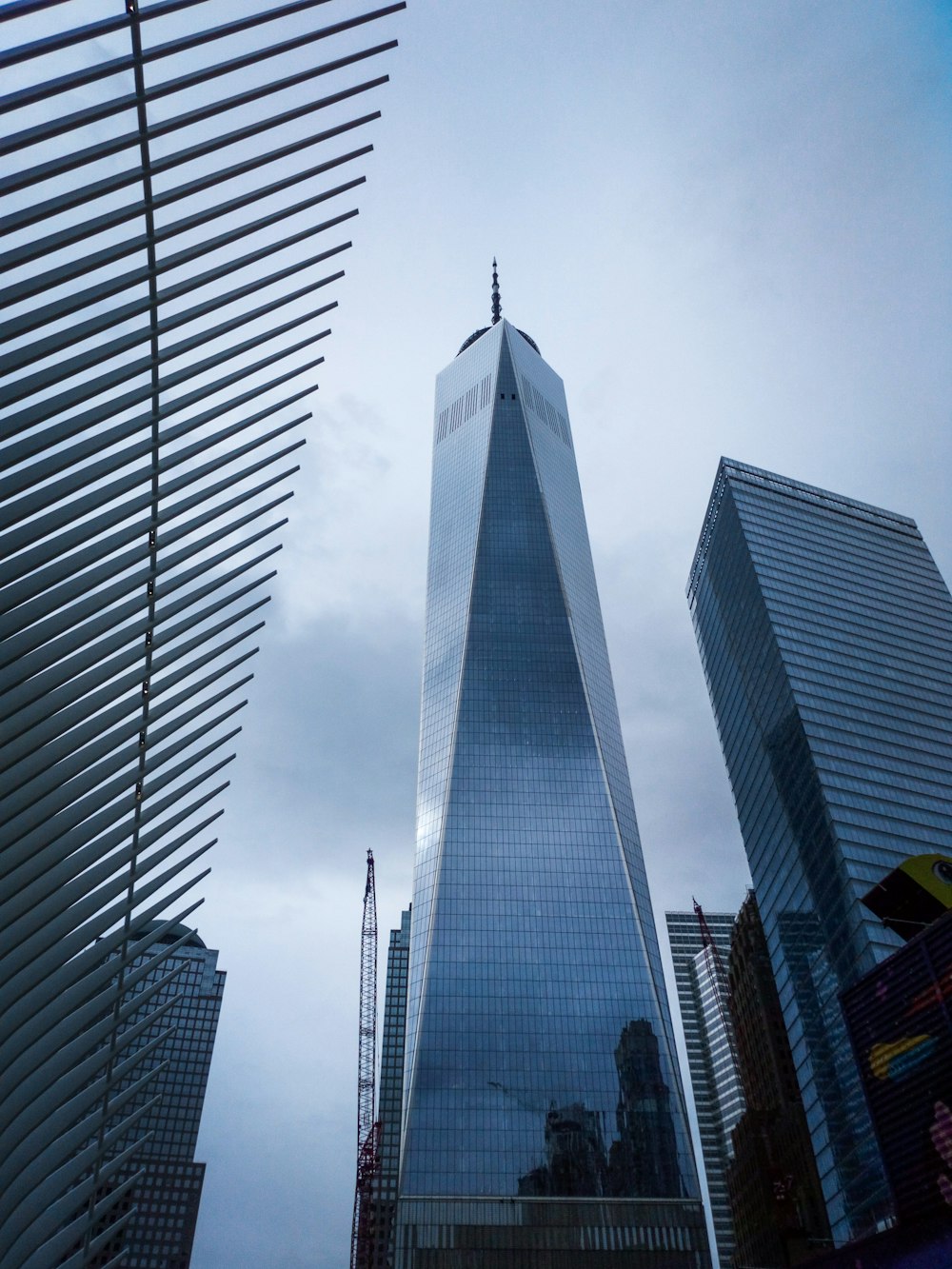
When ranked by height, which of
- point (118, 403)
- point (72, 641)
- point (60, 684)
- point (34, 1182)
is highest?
point (118, 403)

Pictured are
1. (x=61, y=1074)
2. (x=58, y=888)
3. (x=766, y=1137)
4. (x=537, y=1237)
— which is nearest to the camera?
(x=58, y=888)

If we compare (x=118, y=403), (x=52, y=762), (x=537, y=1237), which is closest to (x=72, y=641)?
(x=52, y=762)

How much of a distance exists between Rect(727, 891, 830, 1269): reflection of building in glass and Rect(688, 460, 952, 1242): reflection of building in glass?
114 feet

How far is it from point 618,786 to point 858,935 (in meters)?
41.7

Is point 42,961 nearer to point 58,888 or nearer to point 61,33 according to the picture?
point 58,888

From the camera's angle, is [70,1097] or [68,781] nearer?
[68,781]

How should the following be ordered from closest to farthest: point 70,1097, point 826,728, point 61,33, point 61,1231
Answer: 1. point 61,33
2. point 70,1097
3. point 61,1231
4. point 826,728

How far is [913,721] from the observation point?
355ft

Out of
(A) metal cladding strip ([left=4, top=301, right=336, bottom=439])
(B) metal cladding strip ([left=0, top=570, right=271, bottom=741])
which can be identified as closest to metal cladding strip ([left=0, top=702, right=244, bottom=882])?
(B) metal cladding strip ([left=0, top=570, right=271, bottom=741])

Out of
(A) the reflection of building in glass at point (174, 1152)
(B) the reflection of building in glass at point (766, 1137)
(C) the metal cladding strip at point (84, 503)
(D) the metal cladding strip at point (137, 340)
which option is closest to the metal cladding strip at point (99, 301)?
(D) the metal cladding strip at point (137, 340)

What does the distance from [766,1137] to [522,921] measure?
62187 millimetres

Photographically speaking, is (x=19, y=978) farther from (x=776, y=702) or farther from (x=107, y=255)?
A: (x=776, y=702)

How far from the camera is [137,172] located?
50.8ft

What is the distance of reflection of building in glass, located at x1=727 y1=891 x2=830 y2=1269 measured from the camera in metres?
125
